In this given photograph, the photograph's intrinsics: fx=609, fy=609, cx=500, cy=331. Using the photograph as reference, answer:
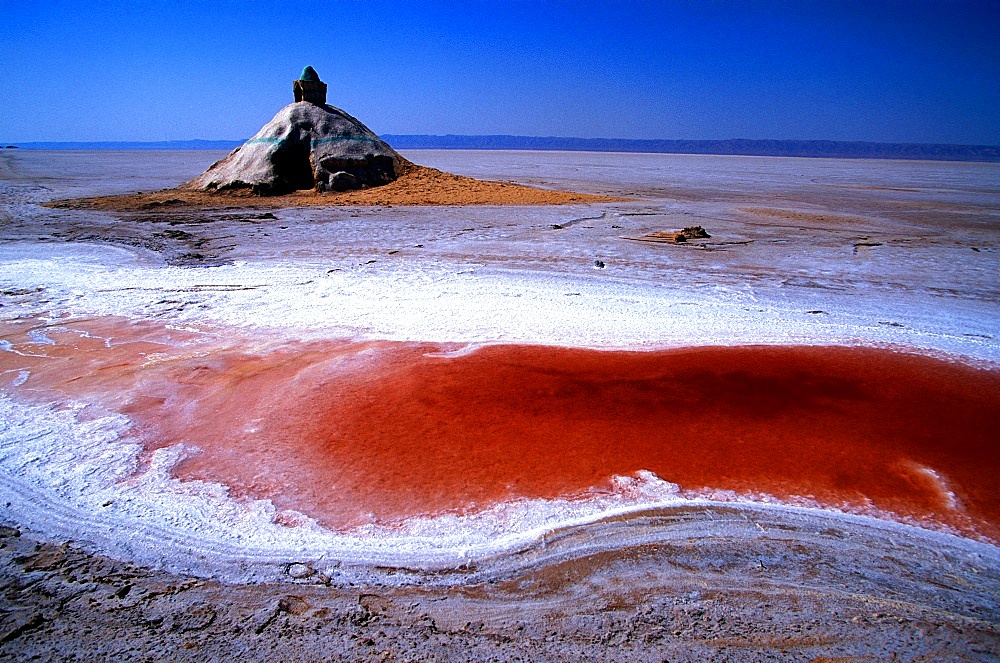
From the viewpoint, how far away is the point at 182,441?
3746 mm

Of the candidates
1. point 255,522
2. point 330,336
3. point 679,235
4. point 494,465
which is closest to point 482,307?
point 330,336

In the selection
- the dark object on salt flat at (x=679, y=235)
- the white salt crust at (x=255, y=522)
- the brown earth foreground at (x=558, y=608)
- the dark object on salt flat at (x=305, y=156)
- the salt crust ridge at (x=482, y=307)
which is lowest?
the brown earth foreground at (x=558, y=608)

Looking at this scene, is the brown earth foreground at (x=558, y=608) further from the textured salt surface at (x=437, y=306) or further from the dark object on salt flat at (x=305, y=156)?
the dark object on salt flat at (x=305, y=156)

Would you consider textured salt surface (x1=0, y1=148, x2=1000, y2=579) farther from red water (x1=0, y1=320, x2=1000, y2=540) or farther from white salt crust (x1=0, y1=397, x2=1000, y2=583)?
red water (x1=0, y1=320, x2=1000, y2=540)

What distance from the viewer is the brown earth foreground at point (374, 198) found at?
1487 cm

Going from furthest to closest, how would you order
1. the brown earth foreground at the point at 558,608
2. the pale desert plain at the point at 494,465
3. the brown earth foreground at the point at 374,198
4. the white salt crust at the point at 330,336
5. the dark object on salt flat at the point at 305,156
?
the dark object on salt flat at the point at 305,156, the brown earth foreground at the point at 374,198, the white salt crust at the point at 330,336, the pale desert plain at the point at 494,465, the brown earth foreground at the point at 558,608

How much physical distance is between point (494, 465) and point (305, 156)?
16.0m

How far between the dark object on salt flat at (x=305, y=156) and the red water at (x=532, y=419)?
12080 mm

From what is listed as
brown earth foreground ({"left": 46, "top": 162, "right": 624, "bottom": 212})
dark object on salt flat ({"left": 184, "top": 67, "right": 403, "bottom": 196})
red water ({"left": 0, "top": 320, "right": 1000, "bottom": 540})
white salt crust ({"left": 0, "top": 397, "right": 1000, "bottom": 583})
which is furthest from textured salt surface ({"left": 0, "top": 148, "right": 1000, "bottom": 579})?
dark object on salt flat ({"left": 184, "top": 67, "right": 403, "bottom": 196})

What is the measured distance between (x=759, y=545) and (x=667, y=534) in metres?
0.43

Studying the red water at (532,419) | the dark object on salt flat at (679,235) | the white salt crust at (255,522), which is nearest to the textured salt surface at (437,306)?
the white salt crust at (255,522)

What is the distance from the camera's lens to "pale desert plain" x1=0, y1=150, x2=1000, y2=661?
7.75 feet

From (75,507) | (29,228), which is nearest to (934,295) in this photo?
(75,507)

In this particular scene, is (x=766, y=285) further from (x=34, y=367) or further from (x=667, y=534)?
(x=34, y=367)
